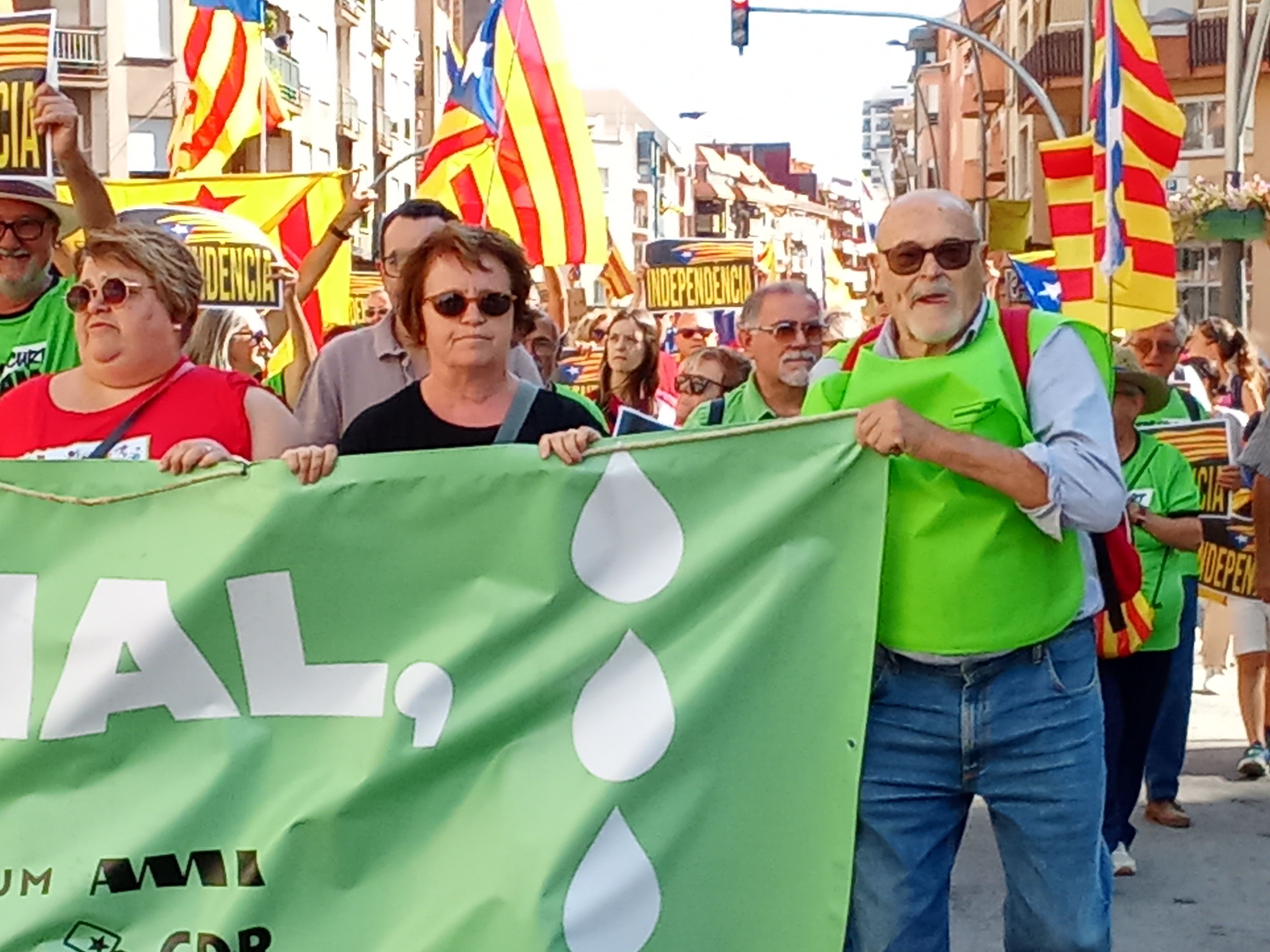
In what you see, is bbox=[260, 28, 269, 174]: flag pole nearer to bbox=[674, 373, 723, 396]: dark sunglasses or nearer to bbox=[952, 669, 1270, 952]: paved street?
bbox=[674, 373, 723, 396]: dark sunglasses

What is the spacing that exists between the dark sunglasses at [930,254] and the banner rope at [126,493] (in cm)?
125

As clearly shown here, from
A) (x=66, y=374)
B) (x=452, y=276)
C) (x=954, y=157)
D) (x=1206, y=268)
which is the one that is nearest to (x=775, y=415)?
(x=452, y=276)

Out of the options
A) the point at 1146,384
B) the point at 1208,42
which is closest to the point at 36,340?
the point at 1146,384

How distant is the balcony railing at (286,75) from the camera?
4562cm

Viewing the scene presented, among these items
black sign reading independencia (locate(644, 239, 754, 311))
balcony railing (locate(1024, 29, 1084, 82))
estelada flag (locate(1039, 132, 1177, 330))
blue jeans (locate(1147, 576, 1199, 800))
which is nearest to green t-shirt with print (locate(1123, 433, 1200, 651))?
blue jeans (locate(1147, 576, 1199, 800))

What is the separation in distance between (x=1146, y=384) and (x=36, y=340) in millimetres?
3453

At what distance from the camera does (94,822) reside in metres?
3.97

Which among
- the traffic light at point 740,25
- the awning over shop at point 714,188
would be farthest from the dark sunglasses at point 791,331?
the awning over shop at point 714,188

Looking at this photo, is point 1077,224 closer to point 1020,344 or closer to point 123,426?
point 1020,344

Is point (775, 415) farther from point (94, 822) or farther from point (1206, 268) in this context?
point (1206, 268)

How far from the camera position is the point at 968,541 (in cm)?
383

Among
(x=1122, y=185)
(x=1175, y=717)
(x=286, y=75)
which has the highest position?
(x=286, y=75)

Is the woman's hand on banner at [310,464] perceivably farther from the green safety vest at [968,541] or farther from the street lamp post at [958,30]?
the street lamp post at [958,30]

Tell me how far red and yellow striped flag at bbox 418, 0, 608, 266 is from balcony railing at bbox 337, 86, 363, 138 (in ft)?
149
